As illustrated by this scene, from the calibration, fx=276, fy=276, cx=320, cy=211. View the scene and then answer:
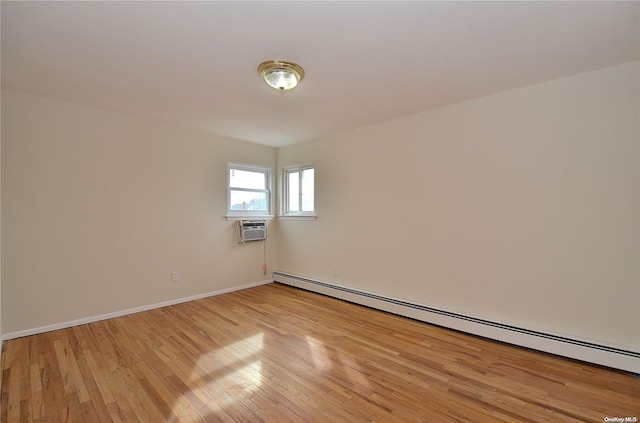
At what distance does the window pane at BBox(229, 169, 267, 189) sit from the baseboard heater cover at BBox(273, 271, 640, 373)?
85.0 inches

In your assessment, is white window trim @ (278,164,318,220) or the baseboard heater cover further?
white window trim @ (278,164,318,220)

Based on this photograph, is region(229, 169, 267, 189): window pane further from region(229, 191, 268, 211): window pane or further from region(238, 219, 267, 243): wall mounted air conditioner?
region(238, 219, 267, 243): wall mounted air conditioner

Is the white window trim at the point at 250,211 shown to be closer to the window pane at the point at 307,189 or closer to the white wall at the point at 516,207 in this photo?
the window pane at the point at 307,189

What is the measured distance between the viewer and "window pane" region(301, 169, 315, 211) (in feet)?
14.7

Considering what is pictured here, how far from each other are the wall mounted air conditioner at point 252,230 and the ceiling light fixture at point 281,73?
8.44ft

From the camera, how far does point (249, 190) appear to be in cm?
459

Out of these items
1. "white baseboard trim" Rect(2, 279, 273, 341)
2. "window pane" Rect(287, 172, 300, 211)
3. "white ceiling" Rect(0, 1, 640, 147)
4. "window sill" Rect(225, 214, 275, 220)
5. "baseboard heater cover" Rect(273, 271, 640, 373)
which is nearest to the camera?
"white ceiling" Rect(0, 1, 640, 147)

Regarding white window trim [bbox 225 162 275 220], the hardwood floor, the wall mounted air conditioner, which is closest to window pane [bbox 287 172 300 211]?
white window trim [bbox 225 162 275 220]

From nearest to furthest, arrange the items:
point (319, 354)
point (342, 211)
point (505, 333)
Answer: point (319, 354) → point (505, 333) → point (342, 211)

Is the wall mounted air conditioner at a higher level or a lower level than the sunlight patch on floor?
higher

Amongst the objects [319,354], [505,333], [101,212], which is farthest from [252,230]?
[505,333]

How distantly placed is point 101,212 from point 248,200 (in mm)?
1967

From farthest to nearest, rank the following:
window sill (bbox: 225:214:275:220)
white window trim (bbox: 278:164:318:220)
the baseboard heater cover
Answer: white window trim (bbox: 278:164:318:220) → window sill (bbox: 225:214:275:220) → the baseboard heater cover

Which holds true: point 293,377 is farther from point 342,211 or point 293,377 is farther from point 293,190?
point 293,190
